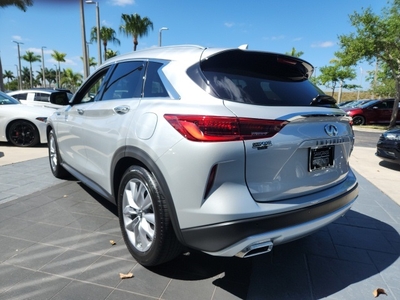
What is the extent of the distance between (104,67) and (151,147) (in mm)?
1724

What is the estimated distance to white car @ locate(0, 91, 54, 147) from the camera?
7.52 m

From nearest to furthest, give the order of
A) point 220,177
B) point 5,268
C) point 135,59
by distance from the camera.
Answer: point 220,177 → point 5,268 → point 135,59

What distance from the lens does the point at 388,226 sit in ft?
11.1

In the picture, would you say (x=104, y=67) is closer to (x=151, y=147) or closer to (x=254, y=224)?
(x=151, y=147)

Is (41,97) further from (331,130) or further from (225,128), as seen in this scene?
(331,130)

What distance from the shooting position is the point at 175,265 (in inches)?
97.4

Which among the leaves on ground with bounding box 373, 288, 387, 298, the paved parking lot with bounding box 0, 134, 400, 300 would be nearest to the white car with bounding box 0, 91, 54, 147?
the paved parking lot with bounding box 0, 134, 400, 300

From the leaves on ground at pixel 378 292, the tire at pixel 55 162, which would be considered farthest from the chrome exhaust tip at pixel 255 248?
the tire at pixel 55 162

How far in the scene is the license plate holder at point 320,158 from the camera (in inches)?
81.4

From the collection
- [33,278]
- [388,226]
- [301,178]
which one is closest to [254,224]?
[301,178]

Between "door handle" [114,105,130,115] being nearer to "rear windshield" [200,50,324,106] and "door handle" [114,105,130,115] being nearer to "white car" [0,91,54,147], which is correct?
"rear windshield" [200,50,324,106]

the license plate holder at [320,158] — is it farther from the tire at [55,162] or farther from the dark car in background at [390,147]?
the dark car in background at [390,147]

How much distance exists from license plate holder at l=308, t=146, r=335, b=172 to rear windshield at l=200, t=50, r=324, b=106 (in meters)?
0.37

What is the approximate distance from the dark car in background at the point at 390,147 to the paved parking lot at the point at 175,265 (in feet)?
10.2
